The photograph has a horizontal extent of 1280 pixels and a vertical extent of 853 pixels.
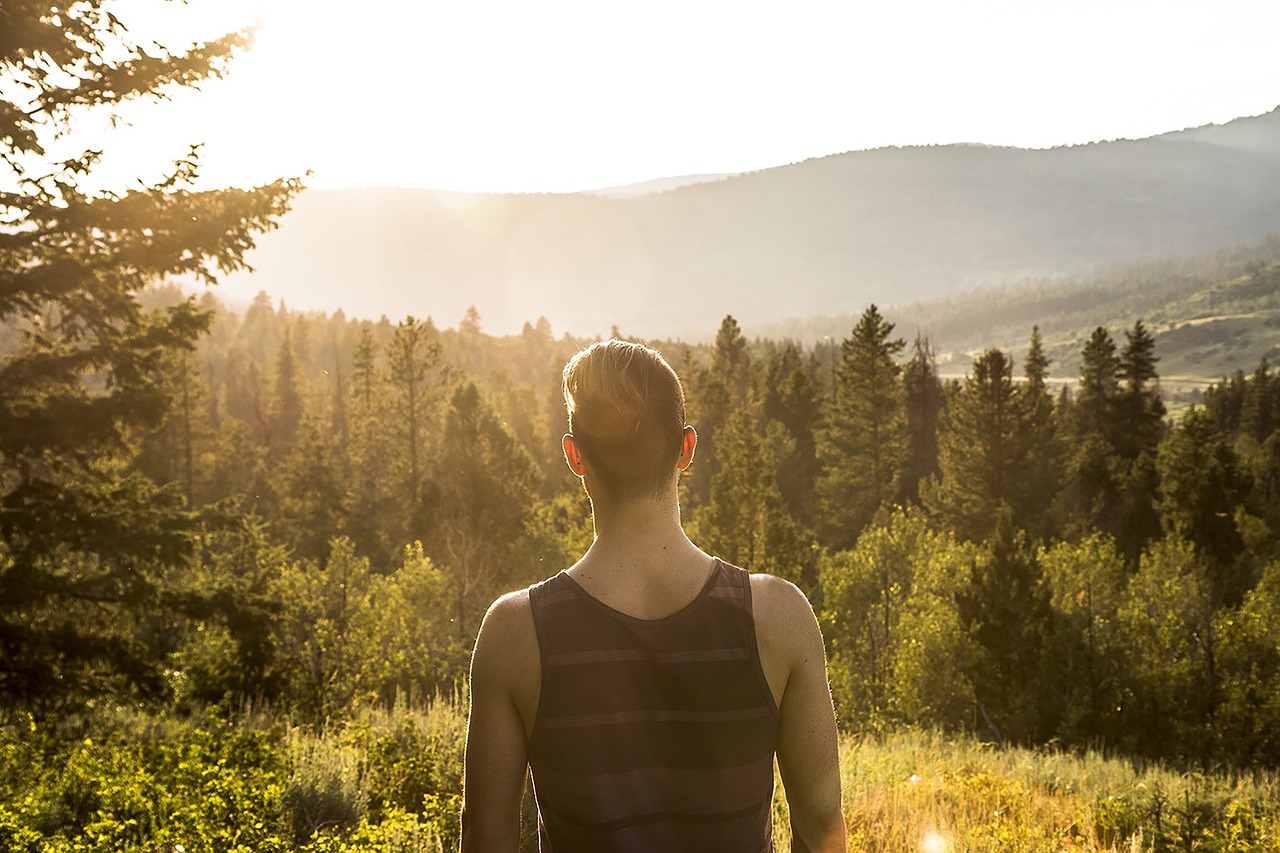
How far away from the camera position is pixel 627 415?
8.43 ft

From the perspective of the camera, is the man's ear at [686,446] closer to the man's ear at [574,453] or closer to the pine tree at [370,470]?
the man's ear at [574,453]

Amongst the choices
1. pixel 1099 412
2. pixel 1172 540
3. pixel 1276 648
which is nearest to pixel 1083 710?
pixel 1276 648

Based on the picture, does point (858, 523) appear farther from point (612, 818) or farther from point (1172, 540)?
point (612, 818)

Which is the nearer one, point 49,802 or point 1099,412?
point 49,802

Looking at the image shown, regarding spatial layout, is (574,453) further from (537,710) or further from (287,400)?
(287,400)

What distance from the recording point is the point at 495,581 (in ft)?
134

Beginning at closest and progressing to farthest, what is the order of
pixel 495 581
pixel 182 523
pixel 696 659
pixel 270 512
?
1. pixel 696 659
2. pixel 182 523
3. pixel 495 581
4. pixel 270 512

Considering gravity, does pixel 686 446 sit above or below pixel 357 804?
above

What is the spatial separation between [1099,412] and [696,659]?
62.7m

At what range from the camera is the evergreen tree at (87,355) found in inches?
412

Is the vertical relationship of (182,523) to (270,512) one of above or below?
above

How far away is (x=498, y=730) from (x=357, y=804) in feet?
20.7

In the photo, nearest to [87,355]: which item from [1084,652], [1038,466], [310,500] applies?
[1084,652]

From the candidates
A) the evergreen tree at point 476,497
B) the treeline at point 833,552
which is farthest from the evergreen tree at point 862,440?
the evergreen tree at point 476,497
